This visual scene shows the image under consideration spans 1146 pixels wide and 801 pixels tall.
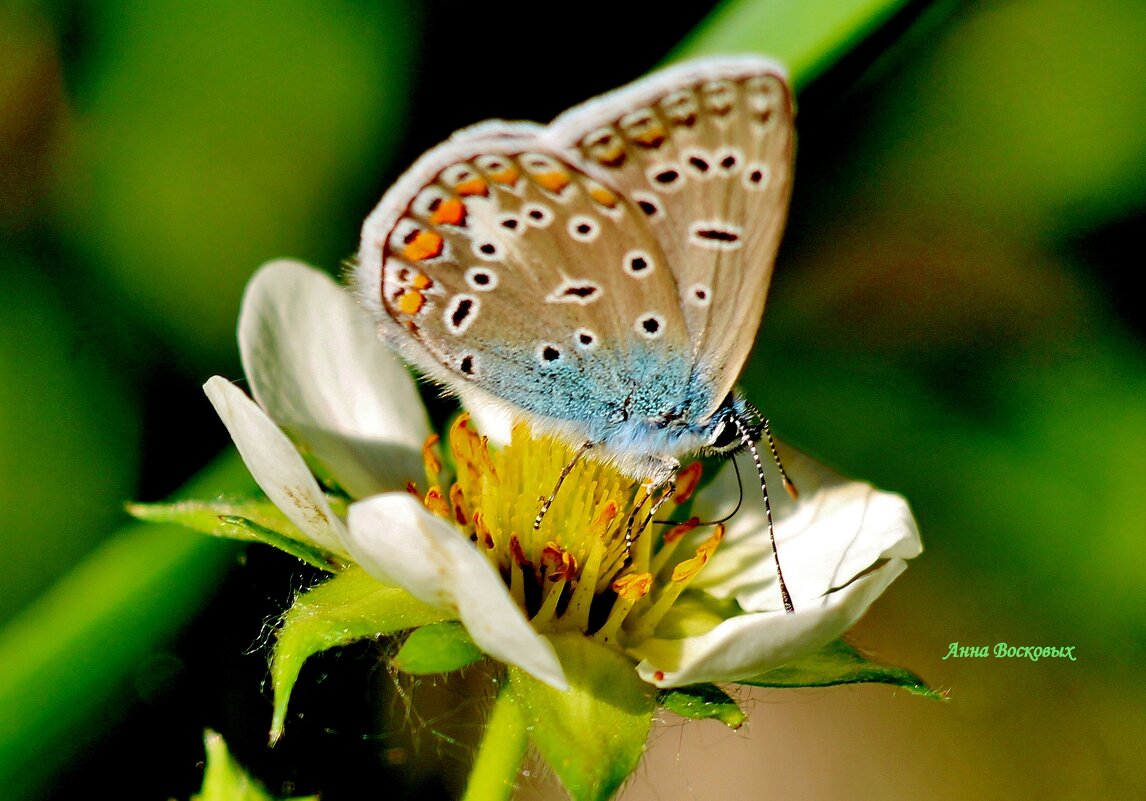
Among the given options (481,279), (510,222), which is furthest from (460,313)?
(510,222)

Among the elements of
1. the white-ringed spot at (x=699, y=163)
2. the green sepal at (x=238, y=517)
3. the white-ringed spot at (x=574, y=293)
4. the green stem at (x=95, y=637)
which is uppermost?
the white-ringed spot at (x=699, y=163)

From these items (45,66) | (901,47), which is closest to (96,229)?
(45,66)

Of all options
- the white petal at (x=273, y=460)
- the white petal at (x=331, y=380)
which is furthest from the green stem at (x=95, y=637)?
the white petal at (x=273, y=460)

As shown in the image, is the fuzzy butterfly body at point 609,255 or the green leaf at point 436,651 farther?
the fuzzy butterfly body at point 609,255

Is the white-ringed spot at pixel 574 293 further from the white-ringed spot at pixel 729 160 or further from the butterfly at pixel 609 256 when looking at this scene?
the white-ringed spot at pixel 729 160

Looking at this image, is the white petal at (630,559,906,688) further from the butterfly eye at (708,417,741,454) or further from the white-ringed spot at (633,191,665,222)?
the white-ringed spot at (633,191,665,222)

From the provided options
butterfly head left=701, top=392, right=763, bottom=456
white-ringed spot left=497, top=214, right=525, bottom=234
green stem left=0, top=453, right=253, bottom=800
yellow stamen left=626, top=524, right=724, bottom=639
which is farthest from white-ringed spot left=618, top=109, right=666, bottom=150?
green stem left=0, top=453, right=253, bottom=800

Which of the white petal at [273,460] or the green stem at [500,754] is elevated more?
the white petal at [273,460]

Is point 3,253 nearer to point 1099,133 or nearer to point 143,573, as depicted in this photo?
point 143,573
